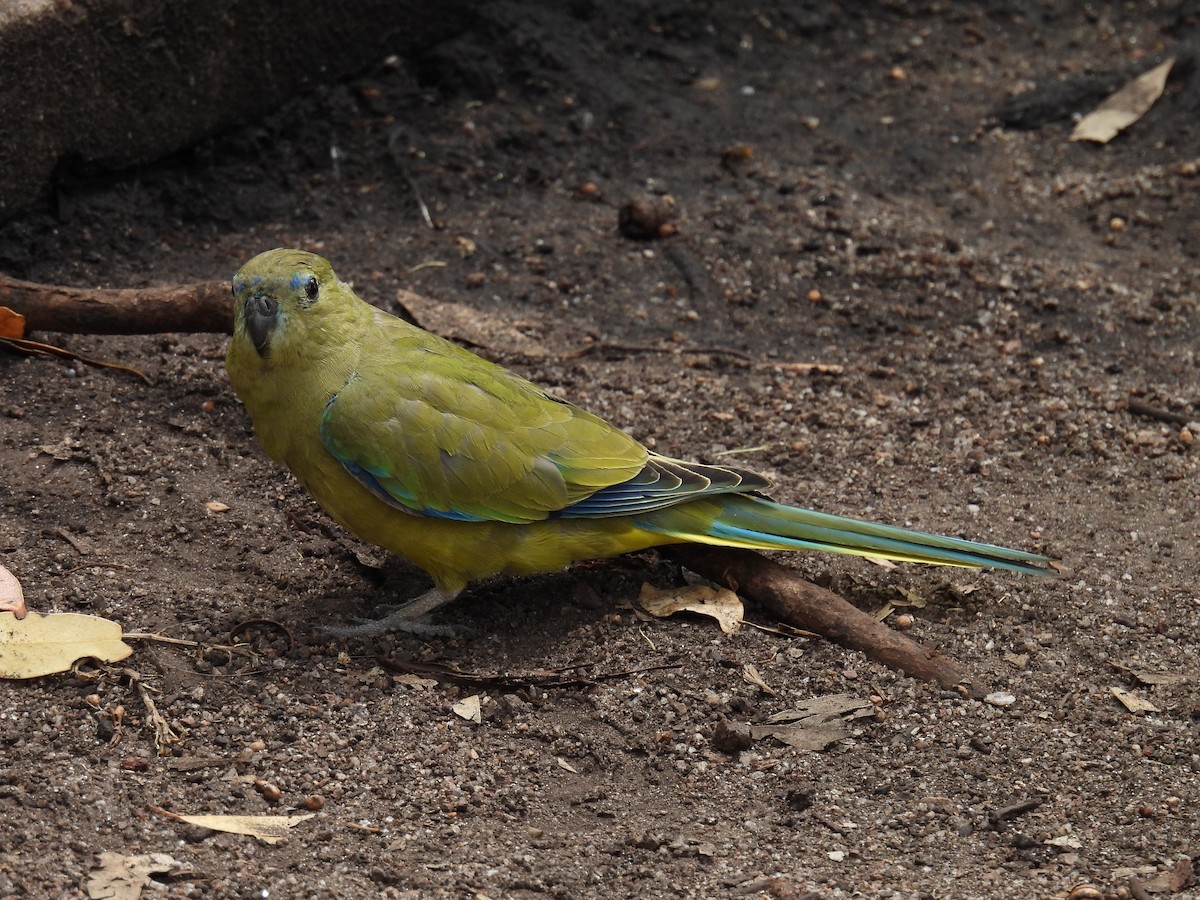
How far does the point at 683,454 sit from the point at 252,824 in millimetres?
2305

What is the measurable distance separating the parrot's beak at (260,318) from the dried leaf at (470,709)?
1196 mm

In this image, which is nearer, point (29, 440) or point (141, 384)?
point (29, 440)

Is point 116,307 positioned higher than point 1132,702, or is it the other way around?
point 116,307

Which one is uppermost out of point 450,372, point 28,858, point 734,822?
point 450,372

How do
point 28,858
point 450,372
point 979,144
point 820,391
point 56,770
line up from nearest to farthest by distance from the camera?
point 28,858
point 56,770
point 450,372
point 820,391
point 979,144

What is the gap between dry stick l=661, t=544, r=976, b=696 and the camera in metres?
3.92

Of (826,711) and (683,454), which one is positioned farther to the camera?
(683,454)

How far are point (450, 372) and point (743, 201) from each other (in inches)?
110

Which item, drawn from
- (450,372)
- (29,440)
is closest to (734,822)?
(450,372)

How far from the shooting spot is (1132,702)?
3.82 metres

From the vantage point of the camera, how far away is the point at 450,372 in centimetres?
415

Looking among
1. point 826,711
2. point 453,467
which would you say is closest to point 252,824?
point 453,467

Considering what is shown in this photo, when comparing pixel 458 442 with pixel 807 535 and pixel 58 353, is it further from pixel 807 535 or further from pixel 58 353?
pixel 58 353

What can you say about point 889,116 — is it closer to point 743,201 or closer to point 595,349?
point 743,201
